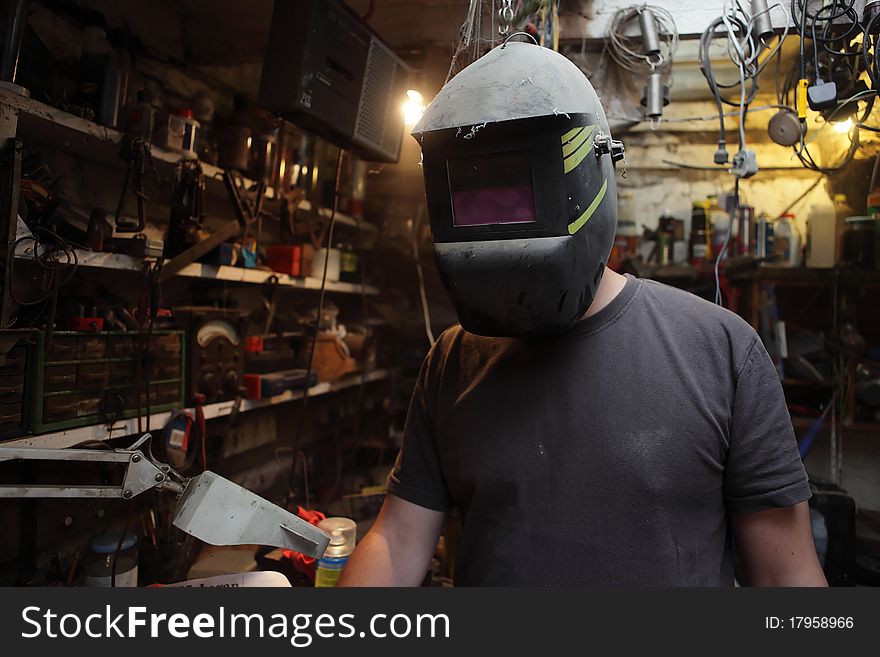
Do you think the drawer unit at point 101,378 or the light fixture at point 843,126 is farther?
the light fixture at point 843,126

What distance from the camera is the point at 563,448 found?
103 centimetres

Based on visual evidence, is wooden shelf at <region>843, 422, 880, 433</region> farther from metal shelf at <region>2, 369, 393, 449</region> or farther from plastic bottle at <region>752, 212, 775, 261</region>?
metal shelf at <region>2, 369, 393, 449</region>

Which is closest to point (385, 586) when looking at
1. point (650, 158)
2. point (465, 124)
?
point (465, 124)

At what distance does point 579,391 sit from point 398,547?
0.46 metres

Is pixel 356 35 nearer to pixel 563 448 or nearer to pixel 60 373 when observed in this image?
pixel 60 373

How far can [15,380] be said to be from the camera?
1.60m

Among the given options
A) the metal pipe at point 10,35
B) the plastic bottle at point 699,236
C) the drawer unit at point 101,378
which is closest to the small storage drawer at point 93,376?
the drawer unit at point 101,378

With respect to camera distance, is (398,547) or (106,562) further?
(106,562)

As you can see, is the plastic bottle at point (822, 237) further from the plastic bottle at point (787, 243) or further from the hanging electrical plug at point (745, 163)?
the hanging electrical plug at point (745, 163)

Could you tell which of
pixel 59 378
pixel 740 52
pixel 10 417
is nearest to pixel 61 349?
pixel 59 378

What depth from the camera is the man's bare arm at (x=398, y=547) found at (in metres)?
1.13

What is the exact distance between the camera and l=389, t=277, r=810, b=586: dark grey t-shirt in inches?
38.2

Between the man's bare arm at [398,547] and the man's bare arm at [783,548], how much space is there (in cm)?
56

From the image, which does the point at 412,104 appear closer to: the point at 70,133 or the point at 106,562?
the point at 70,133
